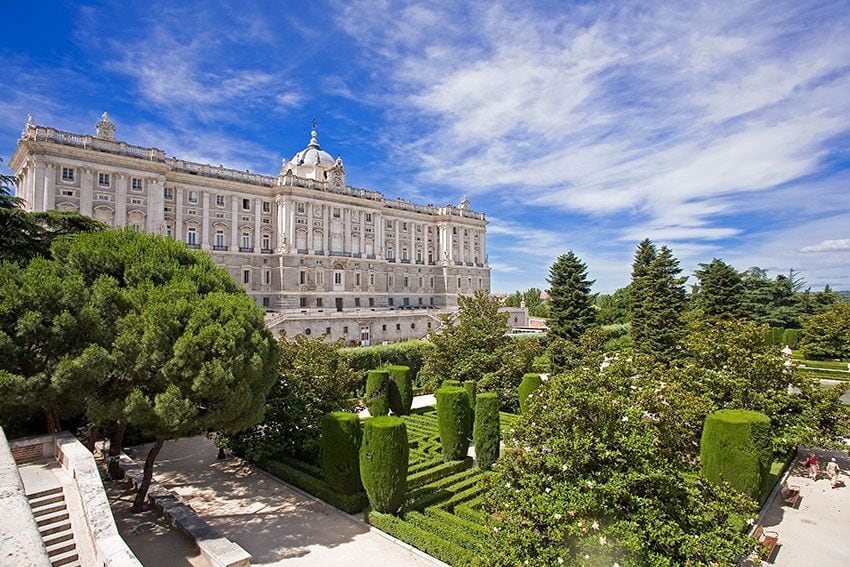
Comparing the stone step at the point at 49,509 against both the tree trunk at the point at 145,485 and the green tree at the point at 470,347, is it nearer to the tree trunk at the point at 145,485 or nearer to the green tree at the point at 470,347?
the tree trunk at the point at 145,485

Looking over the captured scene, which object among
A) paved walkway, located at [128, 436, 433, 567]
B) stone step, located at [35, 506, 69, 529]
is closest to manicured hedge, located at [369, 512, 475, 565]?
paved walkway, located at [128, 436, 433, 567]

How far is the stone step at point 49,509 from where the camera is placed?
8.41 m

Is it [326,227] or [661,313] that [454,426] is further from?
[326,227]

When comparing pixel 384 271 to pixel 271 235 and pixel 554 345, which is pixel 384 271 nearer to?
pixel 271 235

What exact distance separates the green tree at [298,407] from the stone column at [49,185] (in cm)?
2904

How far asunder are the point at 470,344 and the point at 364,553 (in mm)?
13165

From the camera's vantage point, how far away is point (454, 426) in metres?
15.1

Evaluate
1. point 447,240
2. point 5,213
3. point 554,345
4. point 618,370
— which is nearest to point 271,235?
point 447,240

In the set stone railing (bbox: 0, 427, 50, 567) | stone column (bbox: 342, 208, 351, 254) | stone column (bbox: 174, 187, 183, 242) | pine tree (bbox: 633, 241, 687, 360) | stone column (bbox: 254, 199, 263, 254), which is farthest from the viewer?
stone column (bbox: 342, 208, 351, 254)

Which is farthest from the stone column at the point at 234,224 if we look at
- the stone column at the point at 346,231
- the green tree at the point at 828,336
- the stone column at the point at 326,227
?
the green tree at the point at 828,336

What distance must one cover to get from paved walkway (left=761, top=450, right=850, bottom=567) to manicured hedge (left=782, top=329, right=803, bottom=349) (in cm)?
3348

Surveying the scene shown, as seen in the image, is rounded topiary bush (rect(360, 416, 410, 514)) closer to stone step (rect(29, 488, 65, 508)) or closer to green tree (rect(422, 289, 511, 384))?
stone step (rect(29, 488, 65, 508))

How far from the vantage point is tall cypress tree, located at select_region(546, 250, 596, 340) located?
3045 centimetres

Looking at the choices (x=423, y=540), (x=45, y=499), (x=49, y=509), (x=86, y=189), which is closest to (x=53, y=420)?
(x=45, y=499)
